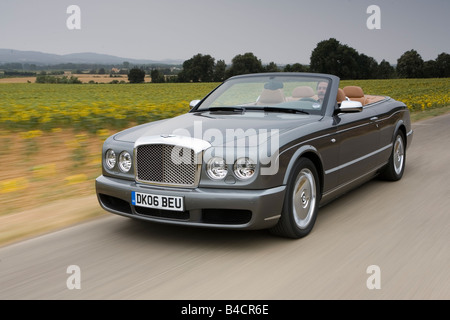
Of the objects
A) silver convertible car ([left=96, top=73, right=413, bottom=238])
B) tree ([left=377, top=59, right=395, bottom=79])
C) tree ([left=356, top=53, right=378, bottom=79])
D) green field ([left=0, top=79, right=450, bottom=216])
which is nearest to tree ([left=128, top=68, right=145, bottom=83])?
tree ([left=356, top=53, right=378, bottom=79])

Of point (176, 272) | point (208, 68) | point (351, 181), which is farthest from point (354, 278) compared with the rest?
point (208, 68)

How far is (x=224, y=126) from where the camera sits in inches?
187

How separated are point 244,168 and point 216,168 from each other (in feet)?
0.72

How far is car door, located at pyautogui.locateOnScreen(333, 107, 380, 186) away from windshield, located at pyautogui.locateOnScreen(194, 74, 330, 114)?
0.33 meters

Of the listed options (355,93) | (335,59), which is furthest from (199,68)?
(355,93)

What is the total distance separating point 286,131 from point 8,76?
6364 centimetres

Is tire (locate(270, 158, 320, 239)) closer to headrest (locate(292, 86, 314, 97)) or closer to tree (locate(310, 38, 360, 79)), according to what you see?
headrest (locate(292, 86, 314, 97))

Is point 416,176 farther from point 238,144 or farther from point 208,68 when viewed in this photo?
point 208,68

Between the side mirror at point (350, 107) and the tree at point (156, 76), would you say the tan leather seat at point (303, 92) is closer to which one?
the side mirror at point (350, 107)

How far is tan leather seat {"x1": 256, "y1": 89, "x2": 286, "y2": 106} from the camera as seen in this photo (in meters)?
5.72

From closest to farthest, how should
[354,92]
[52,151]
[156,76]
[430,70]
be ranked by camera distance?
1. [354,92]
2. [52,151]
3. [156,76]
4. [430,70]

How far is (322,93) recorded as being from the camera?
560cm

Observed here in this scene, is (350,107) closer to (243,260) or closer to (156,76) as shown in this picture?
(243,260)
